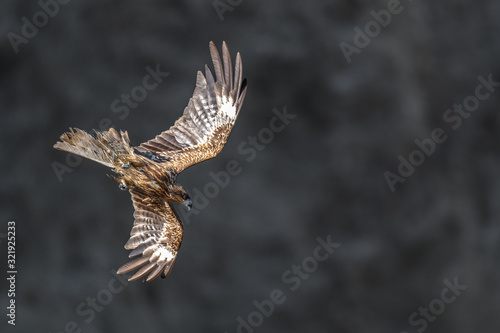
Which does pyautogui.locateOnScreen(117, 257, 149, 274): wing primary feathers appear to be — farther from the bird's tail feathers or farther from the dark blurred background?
the dark blurred background

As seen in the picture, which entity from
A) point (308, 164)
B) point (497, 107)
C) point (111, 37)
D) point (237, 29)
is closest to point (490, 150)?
point (497, 107)

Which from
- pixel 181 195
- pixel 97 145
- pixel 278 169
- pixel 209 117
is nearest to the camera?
pixel 97 145

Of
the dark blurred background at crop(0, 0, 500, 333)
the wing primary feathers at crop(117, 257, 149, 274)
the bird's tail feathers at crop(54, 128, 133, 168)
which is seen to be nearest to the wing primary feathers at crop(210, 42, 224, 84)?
the bird's tail feathers at crop(54, 128, 133, 168)

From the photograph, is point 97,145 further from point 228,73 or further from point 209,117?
point 228,73


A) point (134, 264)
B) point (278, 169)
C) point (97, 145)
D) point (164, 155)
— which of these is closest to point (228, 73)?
point (164, 155)

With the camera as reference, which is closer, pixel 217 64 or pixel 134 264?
pixel 134 264

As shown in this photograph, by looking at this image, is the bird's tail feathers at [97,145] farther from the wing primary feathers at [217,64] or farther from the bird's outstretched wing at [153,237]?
the wing primary feathers at [217,64]

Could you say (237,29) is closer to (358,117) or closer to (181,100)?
(181,100)

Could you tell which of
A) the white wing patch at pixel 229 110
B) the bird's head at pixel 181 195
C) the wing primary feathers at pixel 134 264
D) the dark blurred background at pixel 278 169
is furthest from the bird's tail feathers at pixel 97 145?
the dark blurred background at pixel 278 169
